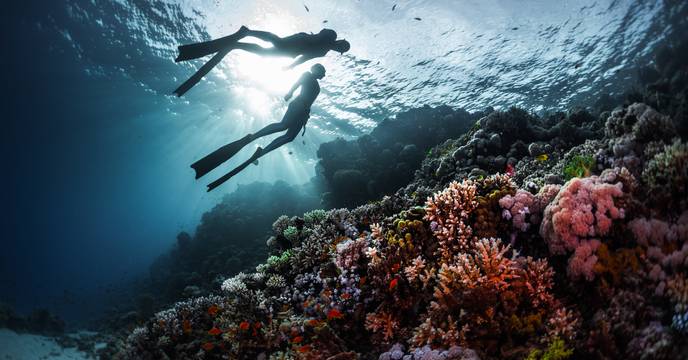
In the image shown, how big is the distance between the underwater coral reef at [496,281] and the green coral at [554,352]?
1 cm

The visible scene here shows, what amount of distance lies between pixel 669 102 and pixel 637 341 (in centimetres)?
1533

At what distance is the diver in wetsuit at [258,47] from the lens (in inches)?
191

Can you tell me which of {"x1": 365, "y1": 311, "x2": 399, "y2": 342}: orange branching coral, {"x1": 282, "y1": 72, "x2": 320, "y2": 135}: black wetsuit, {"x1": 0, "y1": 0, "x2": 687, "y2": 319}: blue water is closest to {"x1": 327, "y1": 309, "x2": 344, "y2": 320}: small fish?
{"x1": 365, "y1": 311, "x2": 399, "y2": 342}: orange branching coral

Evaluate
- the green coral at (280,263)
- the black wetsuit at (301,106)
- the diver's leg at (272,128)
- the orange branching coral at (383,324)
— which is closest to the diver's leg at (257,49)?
the black wetsuit at (301,106)

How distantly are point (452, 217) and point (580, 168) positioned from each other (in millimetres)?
3196

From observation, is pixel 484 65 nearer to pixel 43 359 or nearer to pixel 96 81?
pixel 96 81

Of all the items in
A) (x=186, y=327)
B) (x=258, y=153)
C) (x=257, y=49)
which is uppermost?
(x=257, y=49)

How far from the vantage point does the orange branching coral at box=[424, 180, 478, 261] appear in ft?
16.5

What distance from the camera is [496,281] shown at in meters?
4.02

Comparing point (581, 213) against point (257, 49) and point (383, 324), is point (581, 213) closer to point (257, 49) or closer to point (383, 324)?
point (383, 324)

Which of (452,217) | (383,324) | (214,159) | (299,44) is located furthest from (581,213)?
(214,159)

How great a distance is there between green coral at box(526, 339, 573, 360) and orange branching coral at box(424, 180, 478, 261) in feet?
5.83

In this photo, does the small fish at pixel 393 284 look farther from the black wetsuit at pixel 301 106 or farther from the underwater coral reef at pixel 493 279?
the black wetsuit at pixel 301 106

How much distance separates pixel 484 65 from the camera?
67.7 ft
